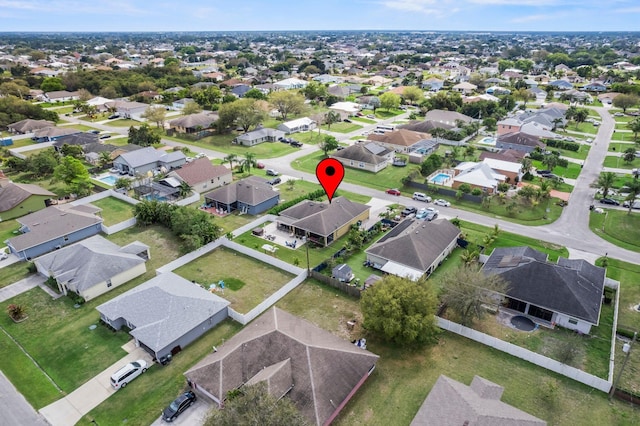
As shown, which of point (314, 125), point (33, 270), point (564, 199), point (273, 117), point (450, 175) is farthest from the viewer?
point (273, 117)

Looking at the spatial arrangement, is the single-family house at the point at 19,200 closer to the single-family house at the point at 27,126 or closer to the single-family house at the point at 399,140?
the single-family house at the point at 27,126

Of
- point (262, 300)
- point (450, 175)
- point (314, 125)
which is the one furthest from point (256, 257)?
point (314, 125)

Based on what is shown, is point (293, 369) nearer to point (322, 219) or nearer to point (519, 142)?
point (322, 219)

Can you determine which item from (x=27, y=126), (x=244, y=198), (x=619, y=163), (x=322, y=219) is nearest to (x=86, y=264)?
(x=244, y=198)

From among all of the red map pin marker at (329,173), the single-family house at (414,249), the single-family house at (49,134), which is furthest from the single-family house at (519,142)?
the single-family house at (49,134)

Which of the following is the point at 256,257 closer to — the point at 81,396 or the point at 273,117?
the point at 81,396

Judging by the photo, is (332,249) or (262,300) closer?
(262,300)
